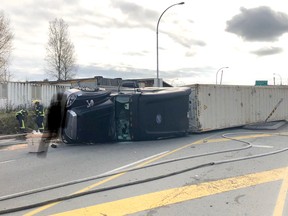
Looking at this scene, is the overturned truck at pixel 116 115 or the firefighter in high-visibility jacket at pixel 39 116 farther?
the firefighter in high-visibility jacket at pixel 39 116

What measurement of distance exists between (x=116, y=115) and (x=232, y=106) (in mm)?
6987

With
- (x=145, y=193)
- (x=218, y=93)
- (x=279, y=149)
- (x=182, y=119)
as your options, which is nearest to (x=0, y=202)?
(x=145, y=193)

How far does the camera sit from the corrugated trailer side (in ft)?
48.8

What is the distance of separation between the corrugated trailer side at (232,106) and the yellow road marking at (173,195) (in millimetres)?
7771

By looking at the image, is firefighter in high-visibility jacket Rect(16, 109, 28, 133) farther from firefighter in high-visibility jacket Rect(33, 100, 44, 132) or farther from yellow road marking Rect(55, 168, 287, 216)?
yellow road marking Rect(55, 168, 287, 216)

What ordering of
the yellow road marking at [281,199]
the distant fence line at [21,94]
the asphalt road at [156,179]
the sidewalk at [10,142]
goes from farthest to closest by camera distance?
the distant fence line at [21,94] < the sidewalk at [10,142] < the asphalt road at [156,179] < the yellow road marking at [281,199]

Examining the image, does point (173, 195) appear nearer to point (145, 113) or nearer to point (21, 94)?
point (145, 113)

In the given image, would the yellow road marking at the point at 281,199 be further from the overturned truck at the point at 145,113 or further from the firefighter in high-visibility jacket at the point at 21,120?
the firefighter in high-visibility jacket at the point at 21,120

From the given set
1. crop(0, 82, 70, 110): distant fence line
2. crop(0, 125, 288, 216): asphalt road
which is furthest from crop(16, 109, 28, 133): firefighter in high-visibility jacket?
crop(0, 125, 288, 216): asphalt road

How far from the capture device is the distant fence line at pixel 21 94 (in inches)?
812

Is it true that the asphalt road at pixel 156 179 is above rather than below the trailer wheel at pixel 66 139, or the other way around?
below

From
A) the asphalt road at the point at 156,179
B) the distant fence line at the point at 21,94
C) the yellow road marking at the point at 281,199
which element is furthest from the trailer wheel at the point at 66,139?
the distant fence line at the point at 21,94

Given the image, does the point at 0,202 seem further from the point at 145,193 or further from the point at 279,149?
the point at 279,149

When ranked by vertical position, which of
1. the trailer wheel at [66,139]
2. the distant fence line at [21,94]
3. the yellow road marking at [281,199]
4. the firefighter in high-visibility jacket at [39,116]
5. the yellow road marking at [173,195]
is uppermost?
the distant fence line at [21,94]
